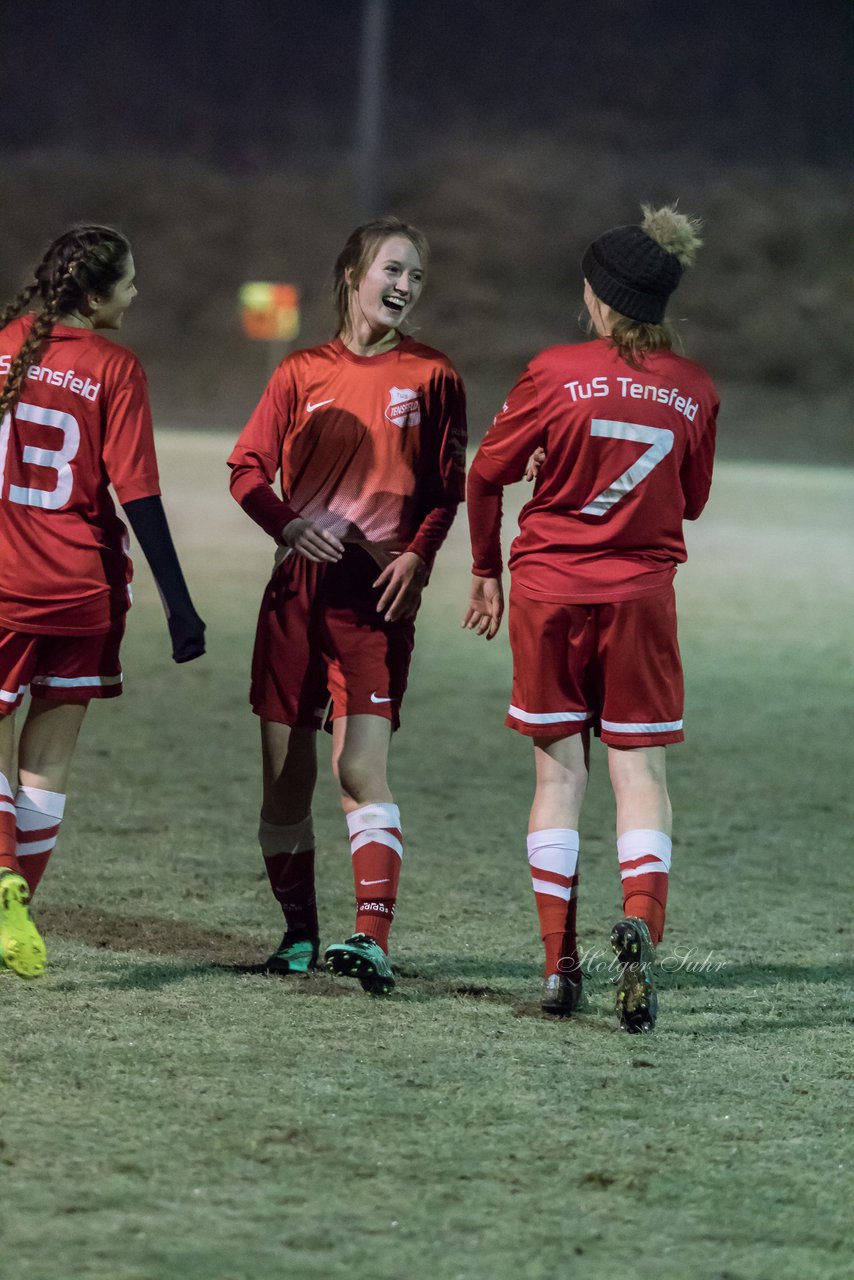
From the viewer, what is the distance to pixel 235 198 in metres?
58.7

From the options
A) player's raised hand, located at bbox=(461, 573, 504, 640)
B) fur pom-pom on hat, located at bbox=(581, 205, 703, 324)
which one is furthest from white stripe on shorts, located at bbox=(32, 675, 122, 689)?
fur pom-pom on hat, located at bbox=(581, 205, 703, 324)

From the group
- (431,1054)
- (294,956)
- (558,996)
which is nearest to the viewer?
(431,1054)

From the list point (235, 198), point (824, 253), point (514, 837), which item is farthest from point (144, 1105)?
point (235, 198)

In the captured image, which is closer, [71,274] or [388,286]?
[71,274]

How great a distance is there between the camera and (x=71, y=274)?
4.60 metres

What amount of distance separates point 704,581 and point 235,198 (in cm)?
4618

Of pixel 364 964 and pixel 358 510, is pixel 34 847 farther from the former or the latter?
pixel 358 510

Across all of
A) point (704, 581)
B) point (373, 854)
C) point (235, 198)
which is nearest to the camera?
point (373, 854)

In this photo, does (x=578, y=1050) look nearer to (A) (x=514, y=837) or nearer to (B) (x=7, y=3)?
(A) (x=514, y=837)

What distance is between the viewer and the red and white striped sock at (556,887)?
15.0 ft

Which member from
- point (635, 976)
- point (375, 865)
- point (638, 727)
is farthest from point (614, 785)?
point (375, 865)

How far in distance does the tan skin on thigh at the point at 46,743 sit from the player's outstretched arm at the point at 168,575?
0.38 m

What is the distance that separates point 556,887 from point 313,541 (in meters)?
1.07

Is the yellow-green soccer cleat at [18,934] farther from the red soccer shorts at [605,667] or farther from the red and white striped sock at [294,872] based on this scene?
the red soccer shorts at [605,667]
